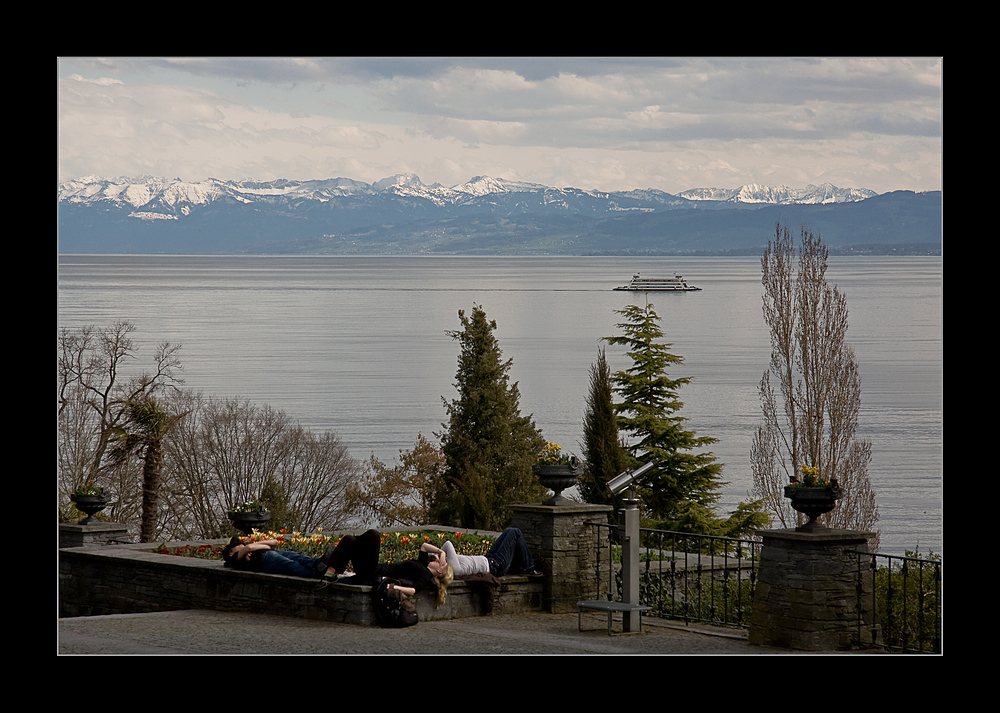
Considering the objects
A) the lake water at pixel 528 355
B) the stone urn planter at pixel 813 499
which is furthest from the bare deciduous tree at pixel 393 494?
the stone urn planter at pixel 813 499

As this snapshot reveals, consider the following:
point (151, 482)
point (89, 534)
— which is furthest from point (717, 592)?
point (151, 482)

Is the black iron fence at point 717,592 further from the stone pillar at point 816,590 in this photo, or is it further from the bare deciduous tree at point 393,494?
the bare deciduous tree at point 393,494

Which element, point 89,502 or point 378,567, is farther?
point 89,502

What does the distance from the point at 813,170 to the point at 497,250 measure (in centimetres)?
7060

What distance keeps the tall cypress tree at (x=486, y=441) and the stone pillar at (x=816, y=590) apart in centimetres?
1453

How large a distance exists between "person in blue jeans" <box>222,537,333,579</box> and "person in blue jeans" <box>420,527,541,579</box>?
3.67ft

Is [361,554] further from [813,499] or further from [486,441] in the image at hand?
[486,441]

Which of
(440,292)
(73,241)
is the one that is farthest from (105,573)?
(73,241)

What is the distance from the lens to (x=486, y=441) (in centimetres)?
2455

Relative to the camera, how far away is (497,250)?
15888cm

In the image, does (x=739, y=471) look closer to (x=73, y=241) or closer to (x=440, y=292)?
(x=440, y=292)

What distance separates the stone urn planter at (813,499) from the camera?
9.05m

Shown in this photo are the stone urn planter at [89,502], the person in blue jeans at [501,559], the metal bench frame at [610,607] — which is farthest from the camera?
the stone urn planter at [89,502]

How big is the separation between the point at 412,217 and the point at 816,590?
15949cm
